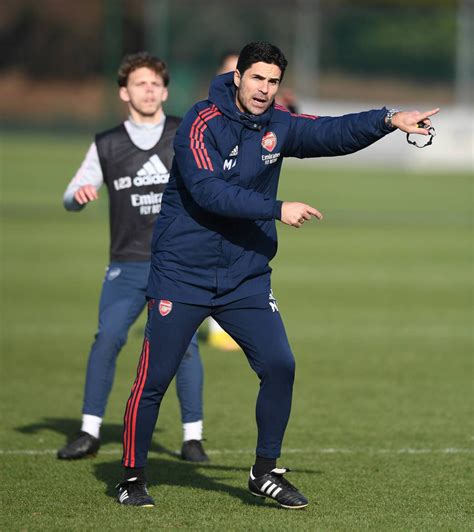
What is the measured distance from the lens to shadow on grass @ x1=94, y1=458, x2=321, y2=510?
6301 mm

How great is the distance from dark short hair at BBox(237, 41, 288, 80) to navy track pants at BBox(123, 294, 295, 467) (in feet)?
3.59

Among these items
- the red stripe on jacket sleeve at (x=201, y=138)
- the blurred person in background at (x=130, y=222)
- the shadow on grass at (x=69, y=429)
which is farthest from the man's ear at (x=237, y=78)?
the shadow on grass at (x=69, y=429)

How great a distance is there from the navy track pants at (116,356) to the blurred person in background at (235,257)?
1.43 metres

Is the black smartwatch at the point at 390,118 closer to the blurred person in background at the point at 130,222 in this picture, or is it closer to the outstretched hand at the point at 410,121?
the outstretched hand at the point at 410,121

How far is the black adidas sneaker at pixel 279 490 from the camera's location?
5.78 meters

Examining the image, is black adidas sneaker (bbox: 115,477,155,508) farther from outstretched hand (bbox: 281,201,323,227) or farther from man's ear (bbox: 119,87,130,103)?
man's ear (bbox: 119,87,130,103)

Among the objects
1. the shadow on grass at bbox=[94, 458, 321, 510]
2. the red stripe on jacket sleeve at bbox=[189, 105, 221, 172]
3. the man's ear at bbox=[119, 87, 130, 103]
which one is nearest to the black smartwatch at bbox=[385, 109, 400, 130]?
the red stripe on jacket sleeve at bbox=[189, 105, 221, 172]

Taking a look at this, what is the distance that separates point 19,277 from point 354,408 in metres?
7.43

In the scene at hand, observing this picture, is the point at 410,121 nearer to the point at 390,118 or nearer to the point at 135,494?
the point at 390,118

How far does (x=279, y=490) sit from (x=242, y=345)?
2.31 feet

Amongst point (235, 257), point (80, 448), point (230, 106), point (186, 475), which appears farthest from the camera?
point (80, 448)

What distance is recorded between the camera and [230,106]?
560cm

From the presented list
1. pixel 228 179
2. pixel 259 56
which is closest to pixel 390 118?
pixel 259 56

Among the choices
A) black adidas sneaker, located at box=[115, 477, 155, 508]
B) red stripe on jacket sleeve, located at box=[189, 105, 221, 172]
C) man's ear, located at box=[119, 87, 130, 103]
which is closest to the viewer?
red stripe on jacket sleeve, located at box=[189, 105, 221, 172]
